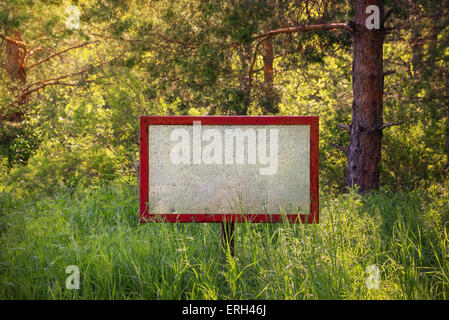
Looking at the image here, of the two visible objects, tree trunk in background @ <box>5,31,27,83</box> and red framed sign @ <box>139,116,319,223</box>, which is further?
tree trunk in background @ <box>5,31,27,83</box>

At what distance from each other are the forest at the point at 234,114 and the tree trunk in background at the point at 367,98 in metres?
0.02

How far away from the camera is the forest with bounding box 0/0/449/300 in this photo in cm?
296

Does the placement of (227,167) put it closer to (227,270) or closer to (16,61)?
(227,270)

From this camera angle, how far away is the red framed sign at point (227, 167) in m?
2.74

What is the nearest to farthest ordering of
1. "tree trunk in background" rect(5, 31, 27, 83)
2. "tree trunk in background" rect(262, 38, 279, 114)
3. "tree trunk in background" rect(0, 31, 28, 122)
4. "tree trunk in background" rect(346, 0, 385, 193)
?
"tree trunk in background" rect(346, 0, 385, 193), "tree trunk in background" rect(262, 38, 279, 114), "tree trunk in background" rect(0, 31, 28, 122), "tree trunk in background" rect(5, 31, 27, 83)

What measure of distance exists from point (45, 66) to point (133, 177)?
10115 mm

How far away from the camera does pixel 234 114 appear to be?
9.55 metres

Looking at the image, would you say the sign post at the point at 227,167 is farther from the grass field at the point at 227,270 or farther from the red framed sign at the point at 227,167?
the grass field at the point at 227,270

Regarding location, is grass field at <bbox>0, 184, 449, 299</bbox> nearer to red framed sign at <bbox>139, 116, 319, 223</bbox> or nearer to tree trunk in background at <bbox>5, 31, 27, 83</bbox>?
red framed sign at <bbox>139, 116, 319, 223</bbox>

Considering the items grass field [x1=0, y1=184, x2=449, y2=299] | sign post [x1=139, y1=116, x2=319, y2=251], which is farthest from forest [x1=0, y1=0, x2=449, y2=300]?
sign post [x1=139, y1=116, x2=319, y2=251]

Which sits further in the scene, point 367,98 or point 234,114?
point 234,114

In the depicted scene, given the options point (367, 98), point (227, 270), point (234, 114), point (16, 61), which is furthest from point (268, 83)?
point (16, 61)

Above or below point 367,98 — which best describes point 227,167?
below

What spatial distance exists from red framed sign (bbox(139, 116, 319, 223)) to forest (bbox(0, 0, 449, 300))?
0.36m
